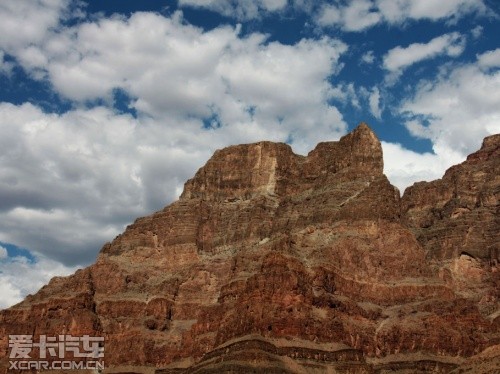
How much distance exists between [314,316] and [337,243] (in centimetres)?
2898

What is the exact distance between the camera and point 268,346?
528 ft

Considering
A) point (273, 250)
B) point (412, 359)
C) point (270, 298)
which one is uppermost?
point (273, 250)

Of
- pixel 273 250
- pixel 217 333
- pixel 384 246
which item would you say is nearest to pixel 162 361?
pixel 217 333

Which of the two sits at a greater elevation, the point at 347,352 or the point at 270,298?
the point at 270,298

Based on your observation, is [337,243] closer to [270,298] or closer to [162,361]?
[270,298]

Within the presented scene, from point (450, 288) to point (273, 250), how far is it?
40.8 metres

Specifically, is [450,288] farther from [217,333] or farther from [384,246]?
[217,333]

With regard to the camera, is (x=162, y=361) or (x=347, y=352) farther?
(x=162, y=361)

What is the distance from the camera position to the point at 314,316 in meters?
171

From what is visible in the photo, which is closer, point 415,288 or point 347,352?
point 347,352

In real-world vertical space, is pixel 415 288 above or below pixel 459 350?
above

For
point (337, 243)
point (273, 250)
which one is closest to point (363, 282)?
point (337, 243)

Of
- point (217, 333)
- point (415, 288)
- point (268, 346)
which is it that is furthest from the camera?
point (415, 288)

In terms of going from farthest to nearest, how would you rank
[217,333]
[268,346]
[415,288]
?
[415,288] → [217,333] → [268,346]
